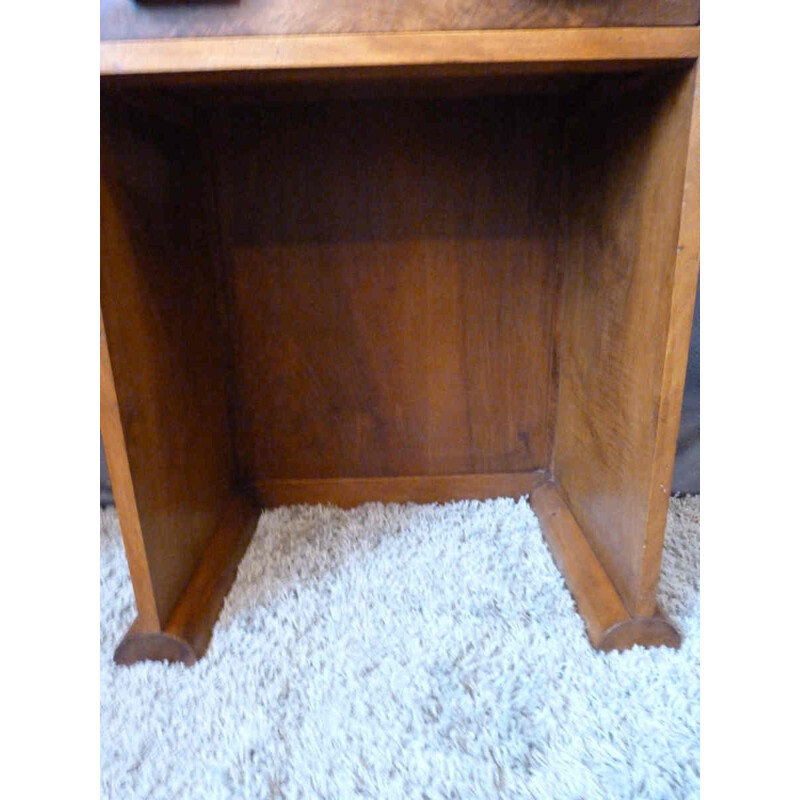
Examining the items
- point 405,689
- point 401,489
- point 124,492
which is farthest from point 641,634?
point 124,492

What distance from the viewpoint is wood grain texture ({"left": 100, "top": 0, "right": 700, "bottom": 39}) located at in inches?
17.4

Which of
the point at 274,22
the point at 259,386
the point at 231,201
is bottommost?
the point at 259,386

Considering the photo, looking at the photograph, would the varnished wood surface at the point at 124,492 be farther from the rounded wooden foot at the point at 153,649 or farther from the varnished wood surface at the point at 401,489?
the varnished wood surface at the point at 401,489

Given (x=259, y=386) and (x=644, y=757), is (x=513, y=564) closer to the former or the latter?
(x=644, y=757)

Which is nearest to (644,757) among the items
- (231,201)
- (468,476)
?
(468,476)

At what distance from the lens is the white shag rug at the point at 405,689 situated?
45 centimetres

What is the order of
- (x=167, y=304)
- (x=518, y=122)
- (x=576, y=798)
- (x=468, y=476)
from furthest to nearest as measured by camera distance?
(x=468, y=476)
(x=518, y=122)
(x=167, y=304)
(x=576, y=798)

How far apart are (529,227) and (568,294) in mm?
101

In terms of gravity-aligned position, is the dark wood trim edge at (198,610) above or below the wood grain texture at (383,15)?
below

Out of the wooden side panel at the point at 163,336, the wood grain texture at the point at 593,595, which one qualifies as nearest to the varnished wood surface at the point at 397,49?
the wooden side panel at the point at 163,336

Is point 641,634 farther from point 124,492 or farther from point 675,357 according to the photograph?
point 124,492

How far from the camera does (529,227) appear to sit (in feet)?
2.56

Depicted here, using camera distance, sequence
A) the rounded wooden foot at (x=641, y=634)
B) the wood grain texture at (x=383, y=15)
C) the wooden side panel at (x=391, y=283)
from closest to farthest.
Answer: the wood grain texture at (x=383, y=15), the rounded wooden foot at (x=641, y=634), the wooden side panel at (x=391, y=283)

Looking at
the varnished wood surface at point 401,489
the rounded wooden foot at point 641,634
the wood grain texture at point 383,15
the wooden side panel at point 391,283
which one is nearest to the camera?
the wood grain texture at point 383,15
